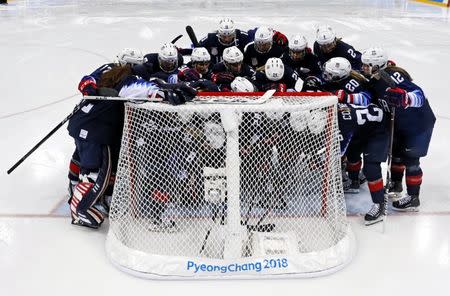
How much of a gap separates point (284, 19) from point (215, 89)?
324 inches

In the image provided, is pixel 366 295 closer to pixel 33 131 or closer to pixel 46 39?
pixel 33 131

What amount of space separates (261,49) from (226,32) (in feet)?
1.33

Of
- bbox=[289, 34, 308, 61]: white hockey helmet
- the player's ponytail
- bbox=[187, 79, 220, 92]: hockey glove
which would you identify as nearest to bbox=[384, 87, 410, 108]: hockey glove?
bbox=[187, 79, 220, 92]: hockey glove

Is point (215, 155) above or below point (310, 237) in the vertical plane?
above

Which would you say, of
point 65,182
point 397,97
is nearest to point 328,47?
point 397,97

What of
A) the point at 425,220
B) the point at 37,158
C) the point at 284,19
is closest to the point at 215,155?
the point at 425,220

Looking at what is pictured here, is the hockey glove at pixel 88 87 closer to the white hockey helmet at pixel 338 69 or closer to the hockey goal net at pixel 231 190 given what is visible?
the hockey goal net at pixel 231 190

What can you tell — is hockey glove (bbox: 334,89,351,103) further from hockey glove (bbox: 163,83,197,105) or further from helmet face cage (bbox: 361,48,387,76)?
hockey glove (bbox: 163,83,197,105)

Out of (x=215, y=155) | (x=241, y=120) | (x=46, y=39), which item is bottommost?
(x=46, y=39)

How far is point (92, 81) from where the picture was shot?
9.26 feet

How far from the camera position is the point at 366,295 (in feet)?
7.85

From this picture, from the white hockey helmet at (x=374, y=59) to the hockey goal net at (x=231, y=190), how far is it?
1.95 ft

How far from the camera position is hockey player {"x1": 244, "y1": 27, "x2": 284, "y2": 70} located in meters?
4.09

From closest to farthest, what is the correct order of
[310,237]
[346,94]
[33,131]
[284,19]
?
1. [310,237]
2. [346,94]
3. [33,131]
4. [284,19]
